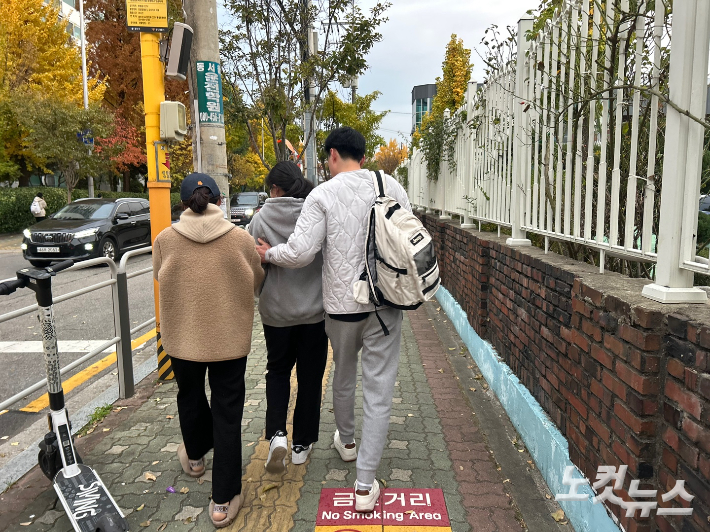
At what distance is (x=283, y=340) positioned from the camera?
316 centimetres

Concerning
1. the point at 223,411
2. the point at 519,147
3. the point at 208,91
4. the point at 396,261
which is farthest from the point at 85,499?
the point at 208,91

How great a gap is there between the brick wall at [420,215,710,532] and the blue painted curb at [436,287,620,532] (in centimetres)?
7

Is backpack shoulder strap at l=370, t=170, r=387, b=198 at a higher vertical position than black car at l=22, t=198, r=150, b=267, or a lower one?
higher

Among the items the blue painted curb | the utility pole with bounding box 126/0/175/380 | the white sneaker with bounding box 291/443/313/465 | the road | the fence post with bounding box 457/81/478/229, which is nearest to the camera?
the blue painted curb

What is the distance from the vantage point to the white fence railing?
191 centimetres

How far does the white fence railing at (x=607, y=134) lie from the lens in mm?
1912

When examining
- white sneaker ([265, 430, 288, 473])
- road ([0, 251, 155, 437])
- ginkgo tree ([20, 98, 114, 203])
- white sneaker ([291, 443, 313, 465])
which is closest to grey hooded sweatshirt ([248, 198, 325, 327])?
white sneaker ([265, 430, 288, 473])

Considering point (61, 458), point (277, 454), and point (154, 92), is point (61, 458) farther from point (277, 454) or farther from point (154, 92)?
point (154, 92)

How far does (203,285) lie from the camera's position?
266 centimetres

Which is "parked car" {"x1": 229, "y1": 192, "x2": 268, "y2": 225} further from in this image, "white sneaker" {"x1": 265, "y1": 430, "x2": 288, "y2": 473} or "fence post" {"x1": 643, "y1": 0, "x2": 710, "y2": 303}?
"fence post" {"x1": 643, "y1": 0, "x2": 710, "y2": 303}

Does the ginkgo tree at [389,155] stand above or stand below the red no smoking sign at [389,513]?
above

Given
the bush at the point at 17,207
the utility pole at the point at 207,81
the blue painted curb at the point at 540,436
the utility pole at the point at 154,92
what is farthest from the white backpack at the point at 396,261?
the bush at the point at 17,207

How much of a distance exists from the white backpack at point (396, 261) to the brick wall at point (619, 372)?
2.48ft

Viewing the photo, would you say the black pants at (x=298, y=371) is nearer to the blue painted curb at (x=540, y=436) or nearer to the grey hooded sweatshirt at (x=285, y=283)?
the grey hooded sweatshirt at (x=285, y=283)
